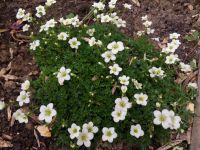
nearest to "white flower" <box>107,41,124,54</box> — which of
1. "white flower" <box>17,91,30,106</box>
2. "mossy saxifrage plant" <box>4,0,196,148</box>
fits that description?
"mossy saxifrage plant" <box>4,0,196,148</box>

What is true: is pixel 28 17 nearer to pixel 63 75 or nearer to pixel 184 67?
pixel 63 75

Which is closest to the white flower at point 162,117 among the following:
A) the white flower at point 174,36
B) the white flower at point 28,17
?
the white flower at point 174,36

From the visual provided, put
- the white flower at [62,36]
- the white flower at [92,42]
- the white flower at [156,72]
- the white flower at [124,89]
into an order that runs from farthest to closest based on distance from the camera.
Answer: the white flower at [62,36]
the white flower at [92,42]
the white flower at [156,72]
the white flower at [124,89]

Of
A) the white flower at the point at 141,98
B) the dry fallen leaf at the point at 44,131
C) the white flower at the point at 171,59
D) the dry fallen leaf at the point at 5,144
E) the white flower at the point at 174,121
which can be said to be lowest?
the dry fallen leaf at the point at 5,144

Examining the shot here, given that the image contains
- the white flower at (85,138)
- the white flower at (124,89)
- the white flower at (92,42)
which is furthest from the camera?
the white flower at (92,42)

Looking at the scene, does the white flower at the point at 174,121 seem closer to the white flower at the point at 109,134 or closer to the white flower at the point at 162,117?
the white flower at the point at 162,117

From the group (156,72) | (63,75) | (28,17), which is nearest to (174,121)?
(156,72)
